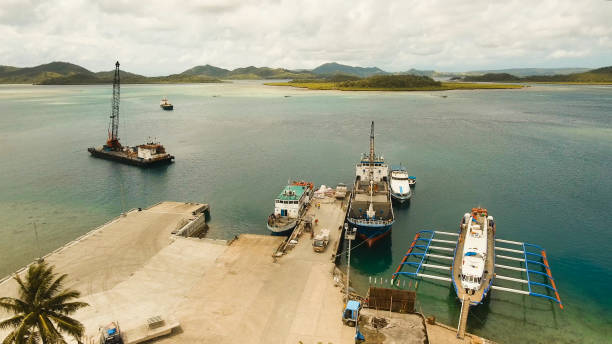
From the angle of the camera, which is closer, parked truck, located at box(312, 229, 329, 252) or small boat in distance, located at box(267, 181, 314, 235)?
parked truck, located at box(312, 229, 329, 252)

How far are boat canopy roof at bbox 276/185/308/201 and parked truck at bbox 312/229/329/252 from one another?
1227cm

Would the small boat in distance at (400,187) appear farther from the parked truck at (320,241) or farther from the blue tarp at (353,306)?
the blue tarp at (353,306)

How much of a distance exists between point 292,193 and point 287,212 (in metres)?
4.26

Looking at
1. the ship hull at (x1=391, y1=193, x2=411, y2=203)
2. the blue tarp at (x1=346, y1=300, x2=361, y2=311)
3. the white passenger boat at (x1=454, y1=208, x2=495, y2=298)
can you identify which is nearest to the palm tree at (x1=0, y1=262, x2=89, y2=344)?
the blue tarp at (x1=346, y1=300, x2=361, y2=311)

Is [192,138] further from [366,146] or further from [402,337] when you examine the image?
[402,337]

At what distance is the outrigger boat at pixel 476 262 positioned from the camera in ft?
144

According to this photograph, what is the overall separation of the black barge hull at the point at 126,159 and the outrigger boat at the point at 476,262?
8154 centimetres

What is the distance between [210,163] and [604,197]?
103 m

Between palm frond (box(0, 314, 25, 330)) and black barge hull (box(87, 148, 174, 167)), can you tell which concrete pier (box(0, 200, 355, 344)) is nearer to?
palm frond (box(0, 314, 25, 330))

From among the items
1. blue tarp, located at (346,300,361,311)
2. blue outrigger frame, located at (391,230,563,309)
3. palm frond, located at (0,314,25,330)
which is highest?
palm frond, located at (0,314,25,330)

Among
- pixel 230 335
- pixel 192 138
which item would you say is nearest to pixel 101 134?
pixel 192 138

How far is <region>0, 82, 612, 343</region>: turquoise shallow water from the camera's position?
Result: 4674 centimetres

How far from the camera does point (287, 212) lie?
63.8 m

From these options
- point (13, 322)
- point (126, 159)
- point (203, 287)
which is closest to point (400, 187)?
point (203, 287)
